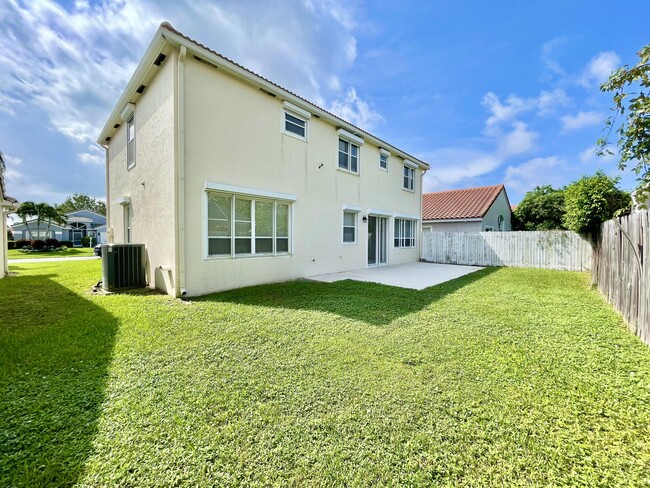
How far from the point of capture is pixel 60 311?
6.02m

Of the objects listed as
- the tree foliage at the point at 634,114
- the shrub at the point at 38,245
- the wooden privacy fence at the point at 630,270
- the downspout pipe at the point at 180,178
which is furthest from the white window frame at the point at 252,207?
the shrub at the point at 38,245

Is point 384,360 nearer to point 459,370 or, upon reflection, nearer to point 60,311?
point 459,370

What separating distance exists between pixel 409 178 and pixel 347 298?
12.2 m

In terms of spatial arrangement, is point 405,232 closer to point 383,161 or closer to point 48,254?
point 383,161

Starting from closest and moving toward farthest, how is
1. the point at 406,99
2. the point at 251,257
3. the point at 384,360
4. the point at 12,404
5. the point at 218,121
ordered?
the point at 12,404, the point at 384,360, the point at 218,121, the point at 251,257, the point at 406,99

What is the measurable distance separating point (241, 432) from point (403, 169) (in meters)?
16.2

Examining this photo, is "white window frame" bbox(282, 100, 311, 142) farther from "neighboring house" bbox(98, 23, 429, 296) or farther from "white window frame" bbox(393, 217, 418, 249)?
"white window frame" bbox(393, 217, 418, 249)

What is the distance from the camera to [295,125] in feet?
33.6

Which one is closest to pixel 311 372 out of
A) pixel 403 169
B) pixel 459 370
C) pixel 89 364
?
pixel 459 370

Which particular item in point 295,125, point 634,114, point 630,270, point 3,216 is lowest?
point 630,270

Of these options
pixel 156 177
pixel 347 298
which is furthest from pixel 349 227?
pixel 156 177

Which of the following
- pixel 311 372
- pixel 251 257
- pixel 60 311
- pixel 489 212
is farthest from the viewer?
pixel 489 212

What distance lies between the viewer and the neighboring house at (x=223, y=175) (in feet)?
24.3

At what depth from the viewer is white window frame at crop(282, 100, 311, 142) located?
974 cm
